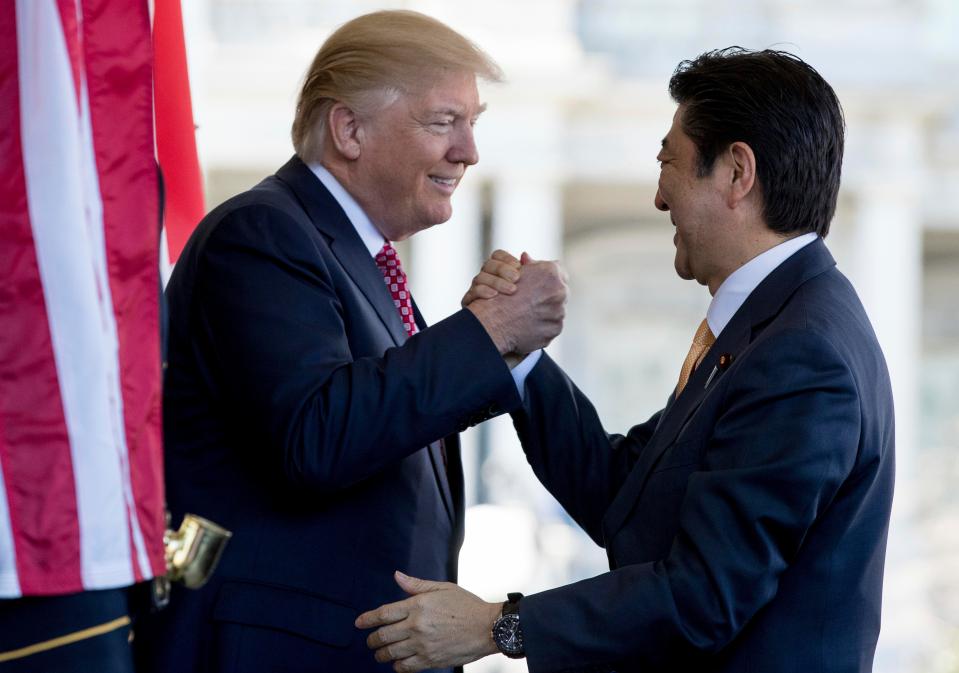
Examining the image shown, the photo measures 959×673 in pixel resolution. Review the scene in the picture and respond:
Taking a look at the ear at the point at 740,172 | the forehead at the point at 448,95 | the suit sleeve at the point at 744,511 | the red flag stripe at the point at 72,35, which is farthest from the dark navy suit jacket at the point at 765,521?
the red flag stripe at the point at 72,35

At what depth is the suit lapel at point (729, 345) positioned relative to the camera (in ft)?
6.81

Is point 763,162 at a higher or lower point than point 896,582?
higher

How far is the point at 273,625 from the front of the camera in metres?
2.04

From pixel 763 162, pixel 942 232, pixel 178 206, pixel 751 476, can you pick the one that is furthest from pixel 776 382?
pixel 942 232

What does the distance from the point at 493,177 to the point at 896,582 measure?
206 inches

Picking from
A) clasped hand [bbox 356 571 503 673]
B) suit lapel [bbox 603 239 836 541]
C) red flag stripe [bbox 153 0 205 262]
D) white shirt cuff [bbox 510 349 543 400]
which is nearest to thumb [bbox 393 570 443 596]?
clasped hand [bbox 356 571 503 673]

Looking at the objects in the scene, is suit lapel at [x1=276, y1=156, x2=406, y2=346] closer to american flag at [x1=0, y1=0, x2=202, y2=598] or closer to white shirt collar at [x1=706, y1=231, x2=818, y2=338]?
white shirt collar at [x1=706, y1=231, x2=818, y2=338]

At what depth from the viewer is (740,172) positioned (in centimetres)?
210

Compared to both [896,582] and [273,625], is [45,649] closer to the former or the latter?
[273,625]

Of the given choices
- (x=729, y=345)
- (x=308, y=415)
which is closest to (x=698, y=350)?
(x=729, y=345)

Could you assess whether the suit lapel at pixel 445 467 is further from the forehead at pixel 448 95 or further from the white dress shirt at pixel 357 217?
the forehead at pixel 448 95

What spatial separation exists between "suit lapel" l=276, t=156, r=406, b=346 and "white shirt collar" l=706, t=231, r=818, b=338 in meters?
0.52

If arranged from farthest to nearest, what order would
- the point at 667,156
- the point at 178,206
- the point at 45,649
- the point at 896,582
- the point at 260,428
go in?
the point at 896,582, the point at 178,206, the point at 667,156, the point at 260,428, the point at 45,649

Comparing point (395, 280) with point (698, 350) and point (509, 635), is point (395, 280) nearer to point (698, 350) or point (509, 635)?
point (698, 350)
